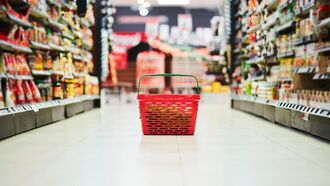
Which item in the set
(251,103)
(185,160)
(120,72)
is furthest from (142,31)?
(185,160)

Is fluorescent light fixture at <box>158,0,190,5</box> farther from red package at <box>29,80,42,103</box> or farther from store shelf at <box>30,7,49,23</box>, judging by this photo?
red package at <box>29,80,42,103</box>

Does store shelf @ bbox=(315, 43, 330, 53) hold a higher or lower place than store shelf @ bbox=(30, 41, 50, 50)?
lower

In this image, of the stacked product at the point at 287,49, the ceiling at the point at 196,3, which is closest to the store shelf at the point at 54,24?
the stacked product at the point at 287,49

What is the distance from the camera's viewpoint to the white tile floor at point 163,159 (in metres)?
2.19

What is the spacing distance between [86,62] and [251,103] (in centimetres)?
379

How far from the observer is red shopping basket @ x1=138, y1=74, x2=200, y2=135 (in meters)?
4.20

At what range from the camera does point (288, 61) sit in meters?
5.81

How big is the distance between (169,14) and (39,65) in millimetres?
9821

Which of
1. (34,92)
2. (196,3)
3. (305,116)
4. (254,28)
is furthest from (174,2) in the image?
(305,116)

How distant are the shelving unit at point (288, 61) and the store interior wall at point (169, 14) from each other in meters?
6.34

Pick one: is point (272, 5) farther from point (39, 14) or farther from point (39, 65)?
point (39, 65)

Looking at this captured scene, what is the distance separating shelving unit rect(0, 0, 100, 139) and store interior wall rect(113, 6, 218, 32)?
648 cm

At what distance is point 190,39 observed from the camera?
14805mm

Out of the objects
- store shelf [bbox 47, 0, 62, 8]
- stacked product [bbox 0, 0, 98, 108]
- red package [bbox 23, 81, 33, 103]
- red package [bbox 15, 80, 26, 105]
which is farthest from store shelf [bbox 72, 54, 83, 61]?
red package [bbox 15, 80, 26, 105]
